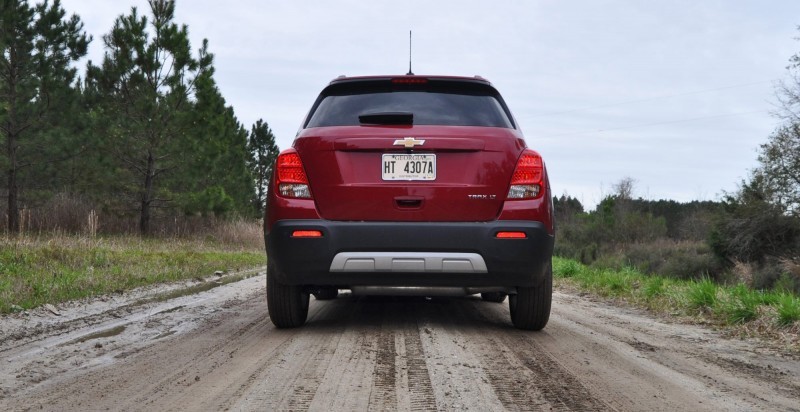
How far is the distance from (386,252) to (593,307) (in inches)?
153

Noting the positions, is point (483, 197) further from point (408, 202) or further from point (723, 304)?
point (723, 304)

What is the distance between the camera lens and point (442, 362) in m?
3.54

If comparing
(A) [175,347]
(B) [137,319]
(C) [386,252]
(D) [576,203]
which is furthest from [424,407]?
(D) [576,203]

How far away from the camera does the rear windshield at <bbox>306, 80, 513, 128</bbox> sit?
14.7 feet

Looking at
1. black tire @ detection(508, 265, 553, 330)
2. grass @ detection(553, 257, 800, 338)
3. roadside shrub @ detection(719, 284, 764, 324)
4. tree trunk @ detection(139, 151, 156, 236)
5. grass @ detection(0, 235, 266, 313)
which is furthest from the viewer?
tree trunk @ detection(139, 151, 156, 236)

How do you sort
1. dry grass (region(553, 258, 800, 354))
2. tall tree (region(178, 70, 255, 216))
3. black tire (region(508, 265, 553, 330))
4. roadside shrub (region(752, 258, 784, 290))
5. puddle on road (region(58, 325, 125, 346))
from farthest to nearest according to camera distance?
roadside shrub (region(752, 258, 784, 290)) < tall tree (region(178, 70, 255, 216)) < dry grass (region(553, 258, 800, 354)) < black tire (region(508, 265, 553, 330)) < puddle on road (region(58, 325, 125, 346))

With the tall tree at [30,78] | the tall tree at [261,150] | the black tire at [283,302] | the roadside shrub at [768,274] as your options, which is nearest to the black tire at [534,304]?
the black tire at [283,302]

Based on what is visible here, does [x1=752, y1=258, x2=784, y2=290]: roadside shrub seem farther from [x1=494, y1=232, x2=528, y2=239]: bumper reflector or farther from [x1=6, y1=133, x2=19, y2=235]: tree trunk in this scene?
[x1=6, y1=133, x2=19, y2=235]: tree trunk

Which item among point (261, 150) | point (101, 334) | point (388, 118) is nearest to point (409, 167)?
point (388, 118)

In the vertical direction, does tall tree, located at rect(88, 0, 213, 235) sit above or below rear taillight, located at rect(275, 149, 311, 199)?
above

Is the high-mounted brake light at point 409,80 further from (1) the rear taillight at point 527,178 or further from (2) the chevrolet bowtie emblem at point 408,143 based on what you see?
(1) the rear taillight at point 527,178

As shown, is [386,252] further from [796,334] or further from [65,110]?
[65,110]

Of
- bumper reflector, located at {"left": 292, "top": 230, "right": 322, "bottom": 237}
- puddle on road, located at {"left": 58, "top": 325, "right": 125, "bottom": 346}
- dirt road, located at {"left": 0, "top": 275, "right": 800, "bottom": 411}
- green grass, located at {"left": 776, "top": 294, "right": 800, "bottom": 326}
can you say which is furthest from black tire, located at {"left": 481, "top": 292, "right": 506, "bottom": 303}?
puddle on road, located at {"left": 58, "top": 325, "right": 125, "bottom": 346}

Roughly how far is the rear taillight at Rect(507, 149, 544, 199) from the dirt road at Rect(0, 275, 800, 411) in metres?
0.99
